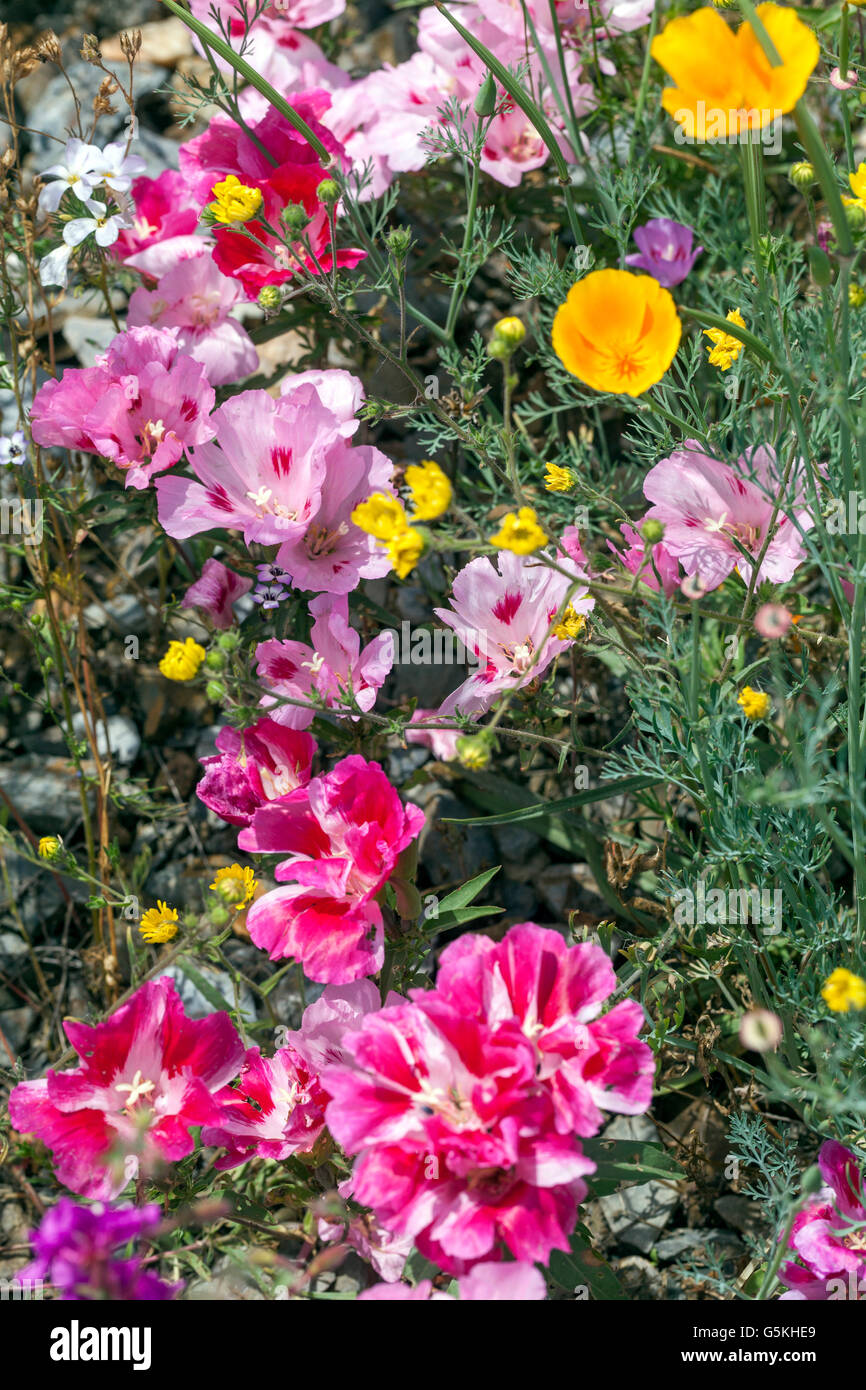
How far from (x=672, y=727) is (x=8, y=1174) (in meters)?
1.35

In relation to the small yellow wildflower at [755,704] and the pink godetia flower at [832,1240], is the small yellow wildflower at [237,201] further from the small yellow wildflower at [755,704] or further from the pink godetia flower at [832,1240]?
the pink godetia flower at [832,1240]

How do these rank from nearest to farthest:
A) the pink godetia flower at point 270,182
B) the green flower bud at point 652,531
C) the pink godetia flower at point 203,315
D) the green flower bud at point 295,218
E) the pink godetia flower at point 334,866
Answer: the green flower bud at point 652,531
the pink godetia flower at point 334,866
the green flower bud at point 295,218
the pink godetia flower at point 270,182
the pink godetia flower at point 203,315

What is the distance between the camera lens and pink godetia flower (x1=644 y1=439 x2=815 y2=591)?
162 centimetres

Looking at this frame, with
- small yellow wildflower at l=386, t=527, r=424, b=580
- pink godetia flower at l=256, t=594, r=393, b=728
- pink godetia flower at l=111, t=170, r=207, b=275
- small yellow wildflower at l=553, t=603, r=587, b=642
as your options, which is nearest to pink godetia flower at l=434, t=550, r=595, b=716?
small yellow wildflower at l=553, t=603, r=587, b=642

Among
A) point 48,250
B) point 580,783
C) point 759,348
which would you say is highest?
point 48,250

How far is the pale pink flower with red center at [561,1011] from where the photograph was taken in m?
1.24

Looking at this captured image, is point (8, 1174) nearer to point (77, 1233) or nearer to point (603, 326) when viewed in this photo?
point (77, 1233)

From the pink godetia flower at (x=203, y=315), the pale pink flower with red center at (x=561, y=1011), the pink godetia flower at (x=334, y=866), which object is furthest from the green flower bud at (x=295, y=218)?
the pale pink flower with red center at (x=561, y=1011)

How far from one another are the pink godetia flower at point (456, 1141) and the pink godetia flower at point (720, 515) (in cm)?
74

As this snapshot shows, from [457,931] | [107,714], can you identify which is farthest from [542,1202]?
[107,714]

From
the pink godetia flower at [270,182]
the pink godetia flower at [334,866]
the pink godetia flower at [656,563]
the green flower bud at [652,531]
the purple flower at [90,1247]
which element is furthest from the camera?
the pink godetia flower at [270,182]

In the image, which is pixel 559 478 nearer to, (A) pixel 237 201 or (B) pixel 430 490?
(B) pixel 430 490

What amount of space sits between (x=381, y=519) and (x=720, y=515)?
600mm
